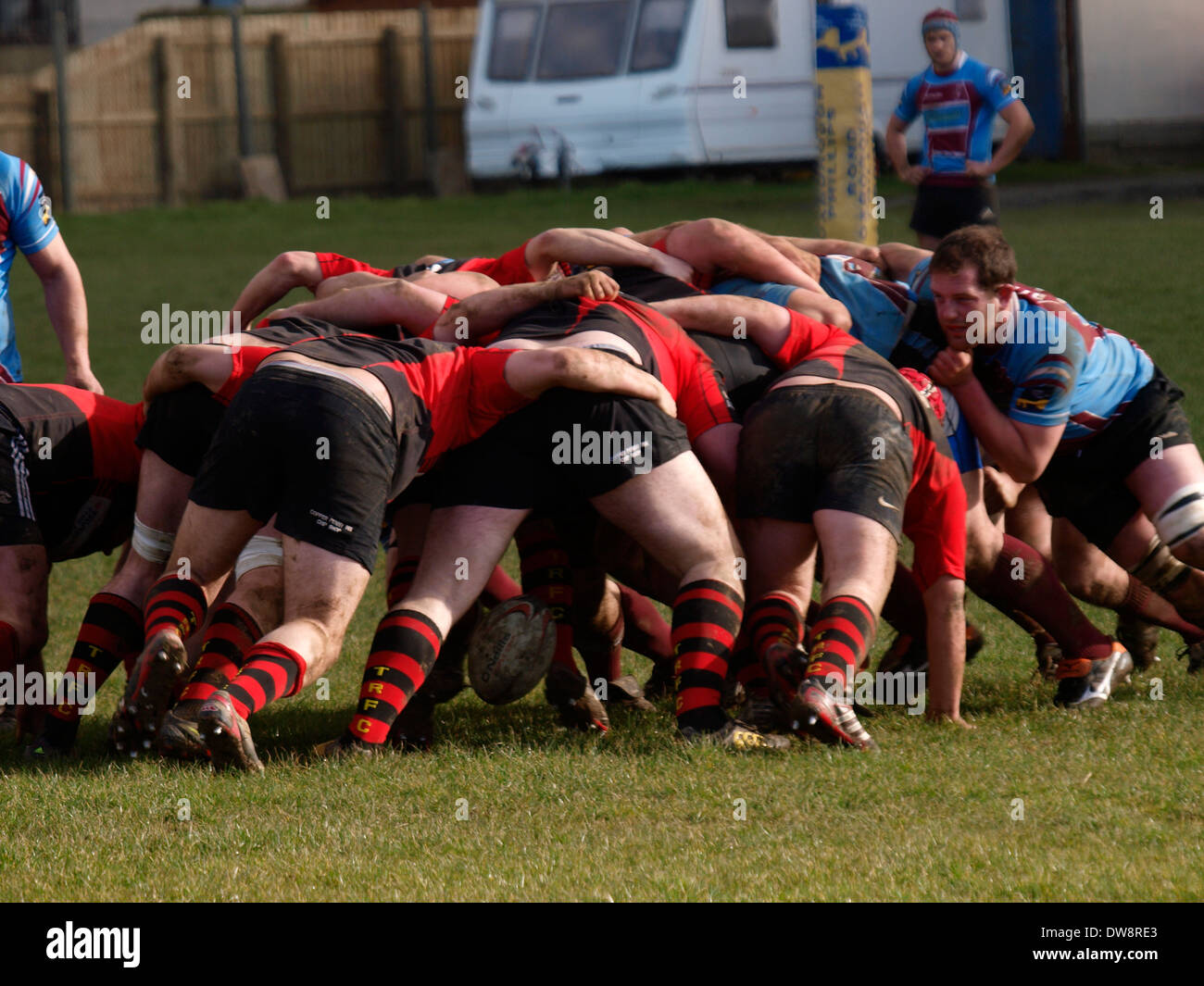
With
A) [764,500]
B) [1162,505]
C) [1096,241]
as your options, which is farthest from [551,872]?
[1096,241]

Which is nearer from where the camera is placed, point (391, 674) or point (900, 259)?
point (391, 674)

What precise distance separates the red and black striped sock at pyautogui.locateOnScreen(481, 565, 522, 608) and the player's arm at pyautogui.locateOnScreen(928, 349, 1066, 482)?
5.53ft

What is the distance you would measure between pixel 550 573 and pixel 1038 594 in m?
1.67

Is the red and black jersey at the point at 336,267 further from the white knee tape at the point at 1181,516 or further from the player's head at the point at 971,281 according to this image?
the white knee tape at the point at 1181,516

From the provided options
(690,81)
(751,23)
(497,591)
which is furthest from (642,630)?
(751,23)

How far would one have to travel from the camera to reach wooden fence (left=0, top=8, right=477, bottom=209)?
923 inches

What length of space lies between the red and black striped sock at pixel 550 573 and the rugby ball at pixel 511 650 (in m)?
0.47

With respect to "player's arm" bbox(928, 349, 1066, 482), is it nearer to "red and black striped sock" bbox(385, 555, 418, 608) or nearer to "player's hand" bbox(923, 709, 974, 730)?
"player's hand" bbox(923, 709, 974, 730)

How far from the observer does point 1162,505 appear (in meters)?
5.82

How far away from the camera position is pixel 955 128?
38.0 ft

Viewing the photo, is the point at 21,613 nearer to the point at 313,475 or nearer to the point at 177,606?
the point at 177,606

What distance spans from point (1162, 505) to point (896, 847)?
7.58 feet

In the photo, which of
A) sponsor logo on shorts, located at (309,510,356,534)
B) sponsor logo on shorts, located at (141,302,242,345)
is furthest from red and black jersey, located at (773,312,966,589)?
sponsor logo on shorts, located at (141,302,242,345)
